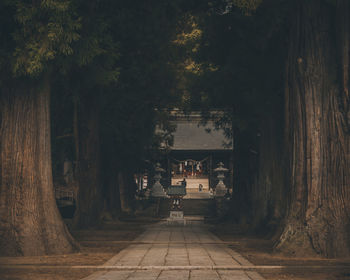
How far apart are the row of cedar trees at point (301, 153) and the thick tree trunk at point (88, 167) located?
25.3 feet

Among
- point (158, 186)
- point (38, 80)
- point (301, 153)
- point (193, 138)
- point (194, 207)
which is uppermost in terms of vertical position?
point (193, 138)

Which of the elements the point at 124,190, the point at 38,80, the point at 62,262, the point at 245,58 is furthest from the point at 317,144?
the point at 124,190

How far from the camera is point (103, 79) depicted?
15.1 meters

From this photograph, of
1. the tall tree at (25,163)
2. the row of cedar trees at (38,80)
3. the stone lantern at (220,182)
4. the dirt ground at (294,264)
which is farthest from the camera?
the stone lantern at (220,182)

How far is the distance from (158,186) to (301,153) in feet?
121

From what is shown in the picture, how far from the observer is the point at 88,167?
878 inches

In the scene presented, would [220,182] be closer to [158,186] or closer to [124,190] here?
[158,186]

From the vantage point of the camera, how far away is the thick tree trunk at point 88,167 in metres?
22.0

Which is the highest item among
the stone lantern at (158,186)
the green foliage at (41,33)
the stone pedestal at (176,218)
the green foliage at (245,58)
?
the green foliage at (245,58)

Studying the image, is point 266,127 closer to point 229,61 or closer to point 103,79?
point 229,61

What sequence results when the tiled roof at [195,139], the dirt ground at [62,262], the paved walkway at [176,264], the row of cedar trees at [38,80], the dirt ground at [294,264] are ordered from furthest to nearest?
the tiled roof at [195,139] < the row of cedar trees at [38,80] < the dirt ground at [294,264] < the dirt ground at [62,262] < the paved walkway at [176,264]

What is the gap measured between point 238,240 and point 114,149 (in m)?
12.5

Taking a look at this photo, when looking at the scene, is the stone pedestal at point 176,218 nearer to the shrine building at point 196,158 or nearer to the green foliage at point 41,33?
the green foliage at point 41,33

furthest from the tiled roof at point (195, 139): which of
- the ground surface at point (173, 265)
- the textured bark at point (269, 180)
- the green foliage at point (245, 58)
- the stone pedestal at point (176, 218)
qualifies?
the ground surface at point (173, 265)
